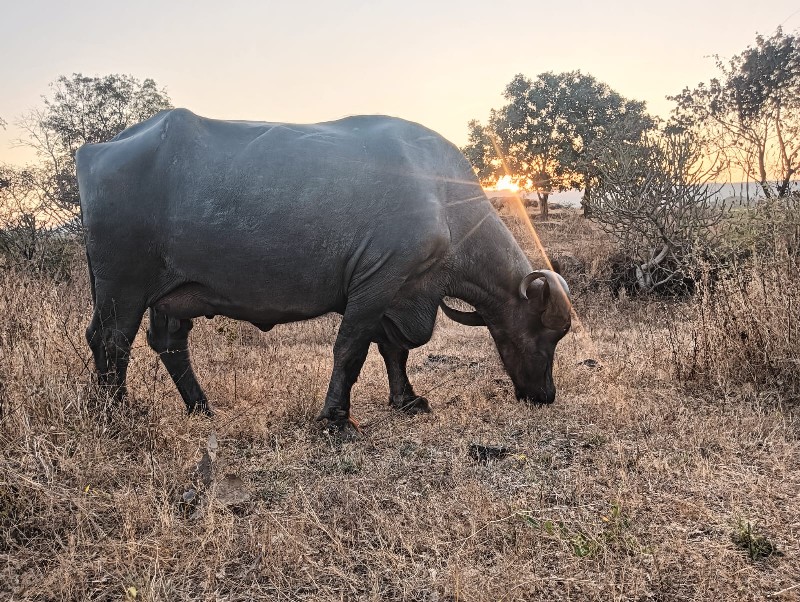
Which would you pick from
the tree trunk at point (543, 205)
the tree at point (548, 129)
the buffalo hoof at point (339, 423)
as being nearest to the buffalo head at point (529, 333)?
the buffalo hoof at point (339, 423)

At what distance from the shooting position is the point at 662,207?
41.4 ft

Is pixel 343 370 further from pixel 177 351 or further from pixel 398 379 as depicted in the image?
pixel 177 351

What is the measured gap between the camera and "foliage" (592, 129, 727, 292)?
40.7 feet

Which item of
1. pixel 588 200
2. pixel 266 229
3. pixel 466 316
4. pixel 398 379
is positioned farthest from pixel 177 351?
pixel 588 200

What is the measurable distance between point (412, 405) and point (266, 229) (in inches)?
80.3

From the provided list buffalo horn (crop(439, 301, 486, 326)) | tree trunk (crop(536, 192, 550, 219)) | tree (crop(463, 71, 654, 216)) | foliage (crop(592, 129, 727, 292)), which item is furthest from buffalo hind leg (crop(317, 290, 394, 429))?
tree (crop(463, 71, 654, 216))

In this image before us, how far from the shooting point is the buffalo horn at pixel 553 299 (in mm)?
4734

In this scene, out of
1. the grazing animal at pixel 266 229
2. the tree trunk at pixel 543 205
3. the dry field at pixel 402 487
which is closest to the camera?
the dry field at pixel 402 487

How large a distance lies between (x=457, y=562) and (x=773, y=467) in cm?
226

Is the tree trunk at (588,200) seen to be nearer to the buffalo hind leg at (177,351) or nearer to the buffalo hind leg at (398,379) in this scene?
the buffalo hind leg at (398,379)

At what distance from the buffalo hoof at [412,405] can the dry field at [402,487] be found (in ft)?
0.56

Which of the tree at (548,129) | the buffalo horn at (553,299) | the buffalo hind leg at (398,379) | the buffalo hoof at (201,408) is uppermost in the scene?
the tree at (548,129)

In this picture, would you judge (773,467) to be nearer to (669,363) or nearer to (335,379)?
(669,363)

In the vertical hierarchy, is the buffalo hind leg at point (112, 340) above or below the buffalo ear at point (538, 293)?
below
